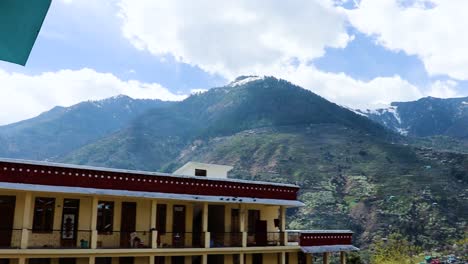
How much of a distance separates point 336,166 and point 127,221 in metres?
88.1

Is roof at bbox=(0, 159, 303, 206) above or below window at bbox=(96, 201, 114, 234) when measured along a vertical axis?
above

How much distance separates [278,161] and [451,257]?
175 ft

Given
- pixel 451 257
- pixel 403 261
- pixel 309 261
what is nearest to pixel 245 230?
pixel 309 261

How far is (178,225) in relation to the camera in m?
26.7

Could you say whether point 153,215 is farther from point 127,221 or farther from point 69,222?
point 69,222

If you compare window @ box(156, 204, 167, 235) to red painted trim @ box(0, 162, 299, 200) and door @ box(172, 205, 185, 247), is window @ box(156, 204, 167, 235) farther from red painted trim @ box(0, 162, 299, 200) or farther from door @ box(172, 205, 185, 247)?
red painted trim @ box(0, 162, 299, 200)

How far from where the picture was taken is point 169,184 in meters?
24.8

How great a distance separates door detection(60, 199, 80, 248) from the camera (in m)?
22.3

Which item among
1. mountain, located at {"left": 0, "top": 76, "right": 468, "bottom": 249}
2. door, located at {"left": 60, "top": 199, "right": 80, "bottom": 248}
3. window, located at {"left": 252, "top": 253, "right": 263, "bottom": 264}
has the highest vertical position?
mountain, located at {"left": 0, "top": 76, "right": 468, "bottom": 249}

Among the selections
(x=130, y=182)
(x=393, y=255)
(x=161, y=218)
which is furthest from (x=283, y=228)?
(x=393, y=255)

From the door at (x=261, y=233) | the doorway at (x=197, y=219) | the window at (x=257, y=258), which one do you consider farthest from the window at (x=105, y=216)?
the window at (x=257, y=258)

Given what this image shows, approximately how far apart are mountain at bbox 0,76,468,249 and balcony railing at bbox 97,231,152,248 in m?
57.2

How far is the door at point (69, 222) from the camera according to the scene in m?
22.3

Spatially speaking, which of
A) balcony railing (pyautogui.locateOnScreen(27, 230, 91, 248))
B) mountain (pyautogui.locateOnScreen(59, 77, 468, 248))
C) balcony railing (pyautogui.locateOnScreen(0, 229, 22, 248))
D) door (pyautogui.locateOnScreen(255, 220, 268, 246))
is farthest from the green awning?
mountain (pyautogui.locateOnScreen(59, 77, 468, 248))
